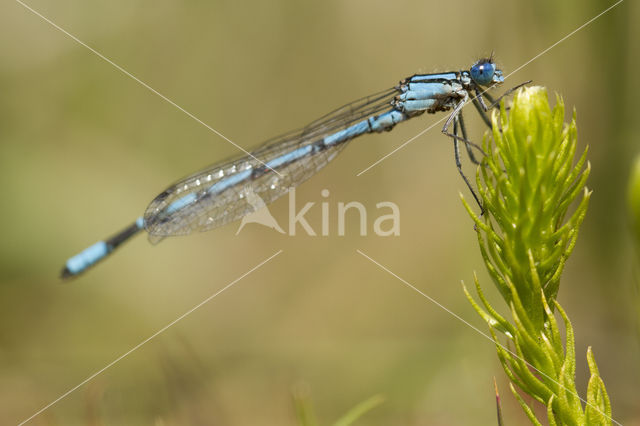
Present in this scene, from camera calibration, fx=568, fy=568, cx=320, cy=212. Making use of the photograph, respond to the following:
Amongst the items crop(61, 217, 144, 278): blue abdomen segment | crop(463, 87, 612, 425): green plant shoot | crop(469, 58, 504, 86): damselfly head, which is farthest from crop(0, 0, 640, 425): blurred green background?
crop(463, 87, 612, 425): green plant shoot

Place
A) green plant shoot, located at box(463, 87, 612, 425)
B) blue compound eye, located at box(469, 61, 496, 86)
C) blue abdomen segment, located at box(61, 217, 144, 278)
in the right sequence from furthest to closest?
blue abdomen segment, located at box(61, 217, 144, 278)
blue compound eye, located at box(469, 61, 496, 86)
green plant shoot, located at box(463, 87, 612, 425)

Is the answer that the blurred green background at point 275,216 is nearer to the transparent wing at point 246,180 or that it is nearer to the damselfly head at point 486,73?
the damselfly head at point 486,73

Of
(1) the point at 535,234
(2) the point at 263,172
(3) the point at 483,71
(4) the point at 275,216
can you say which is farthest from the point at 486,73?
(4) the point at 275,216

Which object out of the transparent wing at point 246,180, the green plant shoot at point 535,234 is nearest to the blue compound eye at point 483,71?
the transparent wing at point 246,180

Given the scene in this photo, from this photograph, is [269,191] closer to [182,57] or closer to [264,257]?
[264,257]

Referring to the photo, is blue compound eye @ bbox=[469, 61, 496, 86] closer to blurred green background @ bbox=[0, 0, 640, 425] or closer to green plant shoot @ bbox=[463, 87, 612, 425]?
blurred green background @ bbox=[0, 0, 640, 425]

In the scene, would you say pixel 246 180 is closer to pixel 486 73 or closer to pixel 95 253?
pixel 95 253
